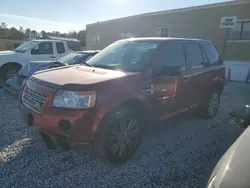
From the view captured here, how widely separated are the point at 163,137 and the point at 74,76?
2.15 meters

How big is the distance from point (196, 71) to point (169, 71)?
1.29 m

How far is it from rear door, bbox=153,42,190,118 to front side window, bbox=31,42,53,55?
665 centimetres

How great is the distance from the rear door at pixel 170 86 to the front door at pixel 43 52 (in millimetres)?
6553

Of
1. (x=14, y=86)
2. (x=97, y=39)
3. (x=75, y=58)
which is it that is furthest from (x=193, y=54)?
(x=97, y=39)

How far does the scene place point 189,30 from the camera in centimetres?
1390

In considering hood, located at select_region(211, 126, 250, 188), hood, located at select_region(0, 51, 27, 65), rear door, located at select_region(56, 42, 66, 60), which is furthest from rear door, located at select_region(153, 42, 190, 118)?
rear door, located at select_region(56, 42, 66, 60)

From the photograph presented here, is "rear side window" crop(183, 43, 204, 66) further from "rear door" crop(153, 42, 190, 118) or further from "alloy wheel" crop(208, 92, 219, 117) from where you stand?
"alloy wheel" crop(208, 92, 219, 117)

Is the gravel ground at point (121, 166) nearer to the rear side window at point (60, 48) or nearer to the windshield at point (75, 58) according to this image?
the windshield at point (75, 58)

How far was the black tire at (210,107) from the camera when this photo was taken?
4.72 meters

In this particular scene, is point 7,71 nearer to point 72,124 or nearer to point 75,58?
point 75,58

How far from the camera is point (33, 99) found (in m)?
2.72

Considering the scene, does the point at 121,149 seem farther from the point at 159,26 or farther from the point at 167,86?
the point at 159,26

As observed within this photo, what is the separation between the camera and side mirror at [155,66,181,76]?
9.76ft

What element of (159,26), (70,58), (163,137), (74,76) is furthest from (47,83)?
(159,26)
